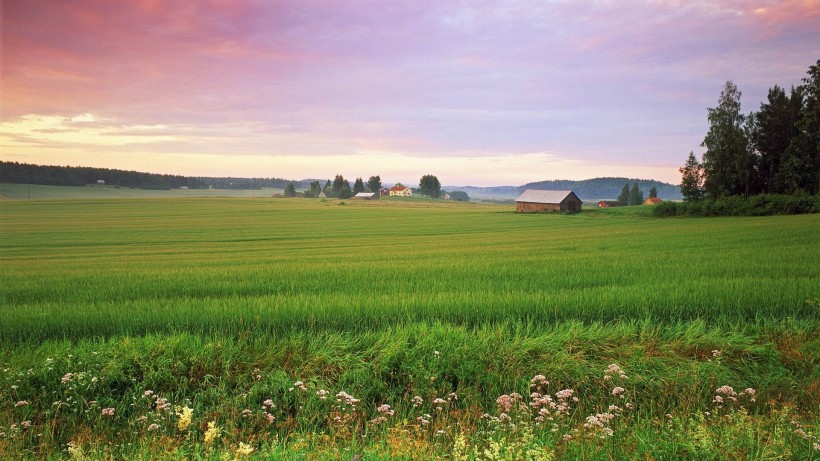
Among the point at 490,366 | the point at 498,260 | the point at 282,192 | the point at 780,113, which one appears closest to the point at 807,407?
the point at 490,366

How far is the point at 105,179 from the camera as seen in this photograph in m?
102

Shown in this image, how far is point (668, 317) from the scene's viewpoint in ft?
32.8

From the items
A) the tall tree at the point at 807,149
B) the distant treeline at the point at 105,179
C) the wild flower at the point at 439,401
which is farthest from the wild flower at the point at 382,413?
the tall tree at the point at 807,149

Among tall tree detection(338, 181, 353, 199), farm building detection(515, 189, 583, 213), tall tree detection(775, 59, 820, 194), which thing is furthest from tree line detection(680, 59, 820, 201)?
tall tree detection(338, 181, 353, 199)

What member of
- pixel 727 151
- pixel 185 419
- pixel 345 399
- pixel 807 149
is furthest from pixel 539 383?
pixel 727 151

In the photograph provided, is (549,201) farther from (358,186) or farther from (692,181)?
(358,186)

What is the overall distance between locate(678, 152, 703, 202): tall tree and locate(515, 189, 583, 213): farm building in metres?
28.5

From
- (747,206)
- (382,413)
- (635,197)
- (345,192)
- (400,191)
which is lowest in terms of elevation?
(382,413)

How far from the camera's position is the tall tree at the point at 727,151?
206 feet

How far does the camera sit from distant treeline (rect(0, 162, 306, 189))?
65375 mm

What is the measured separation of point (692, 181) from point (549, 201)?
3200 centimetres

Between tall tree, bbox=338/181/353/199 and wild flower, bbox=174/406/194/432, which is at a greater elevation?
tall tree, bbox=338/181/353/199

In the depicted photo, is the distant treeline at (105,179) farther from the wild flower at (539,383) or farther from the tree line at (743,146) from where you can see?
the tree line at (743,146)

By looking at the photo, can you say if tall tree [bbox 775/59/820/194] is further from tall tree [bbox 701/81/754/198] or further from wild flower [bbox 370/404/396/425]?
wild flower [bbox 370/404/396/425]
